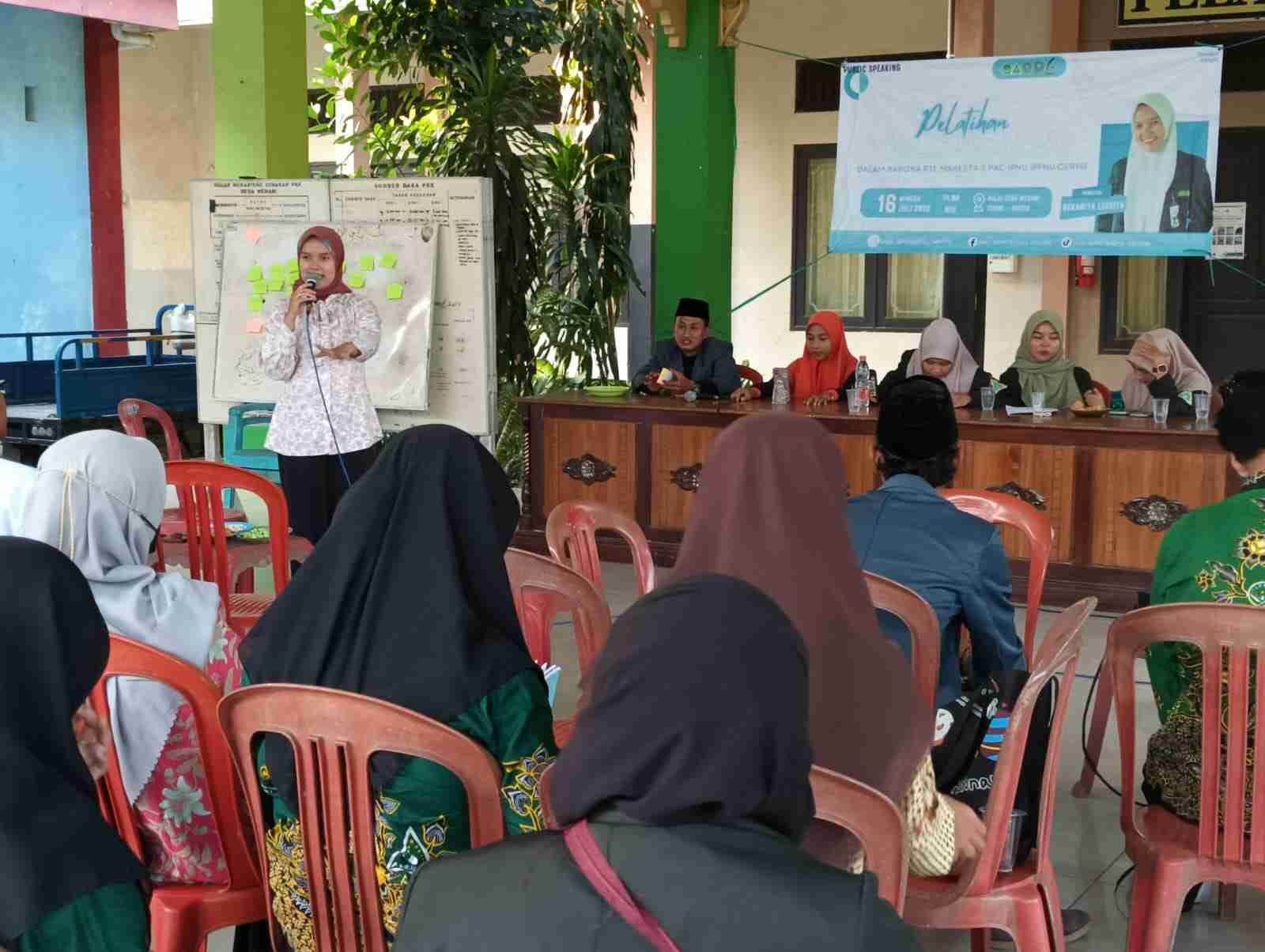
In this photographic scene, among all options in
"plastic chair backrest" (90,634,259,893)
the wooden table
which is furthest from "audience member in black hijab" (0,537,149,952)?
the wooden table

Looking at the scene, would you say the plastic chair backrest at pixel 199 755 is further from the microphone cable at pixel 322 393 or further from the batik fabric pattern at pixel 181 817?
the microphone cable at pixel 322 393

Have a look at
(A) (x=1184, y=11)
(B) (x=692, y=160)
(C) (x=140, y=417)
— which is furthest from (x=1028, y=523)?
(A) (x=1184, y=11)

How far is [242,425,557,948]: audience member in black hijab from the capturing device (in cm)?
192

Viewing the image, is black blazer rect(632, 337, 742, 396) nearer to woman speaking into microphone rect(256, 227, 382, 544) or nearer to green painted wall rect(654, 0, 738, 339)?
green painted wall rect(654, 0, 738, 339)

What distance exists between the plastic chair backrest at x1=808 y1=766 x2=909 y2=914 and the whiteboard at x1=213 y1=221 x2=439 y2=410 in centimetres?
388

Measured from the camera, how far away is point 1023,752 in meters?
2.19

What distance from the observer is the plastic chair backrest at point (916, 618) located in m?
2.46

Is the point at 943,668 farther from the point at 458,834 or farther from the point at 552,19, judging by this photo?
the point at 552,19

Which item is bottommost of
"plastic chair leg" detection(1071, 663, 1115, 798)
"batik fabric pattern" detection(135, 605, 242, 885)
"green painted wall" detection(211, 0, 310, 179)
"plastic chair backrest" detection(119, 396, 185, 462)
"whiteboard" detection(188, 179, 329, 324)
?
"plastic chair leg" detection(1071, 663, 1115, 798)

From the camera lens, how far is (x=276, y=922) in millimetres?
2127

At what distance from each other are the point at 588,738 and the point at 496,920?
0.56ft

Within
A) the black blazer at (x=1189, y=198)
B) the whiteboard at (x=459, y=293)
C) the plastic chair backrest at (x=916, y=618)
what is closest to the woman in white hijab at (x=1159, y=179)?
the black blazer at (x=1189, y=198)

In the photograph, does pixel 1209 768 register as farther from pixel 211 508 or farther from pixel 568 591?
pixel 211 508

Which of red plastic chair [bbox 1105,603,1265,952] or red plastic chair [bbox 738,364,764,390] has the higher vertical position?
red plastic chair [bbox 738,364,764,390]
